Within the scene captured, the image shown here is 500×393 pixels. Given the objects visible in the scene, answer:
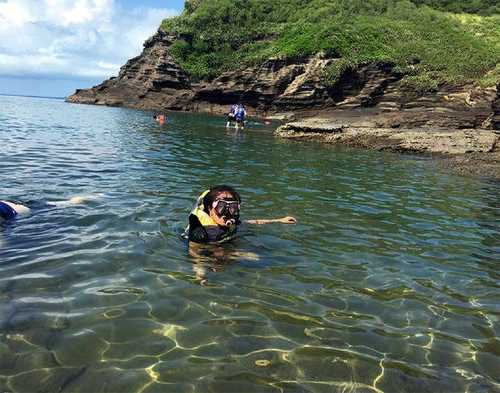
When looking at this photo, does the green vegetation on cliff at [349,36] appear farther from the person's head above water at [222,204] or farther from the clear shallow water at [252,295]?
the person's head above water at [222,204]

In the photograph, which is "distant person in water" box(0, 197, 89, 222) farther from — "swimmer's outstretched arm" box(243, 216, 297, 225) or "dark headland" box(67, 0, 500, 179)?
"dark headland" box(67, 0, 500, 179)

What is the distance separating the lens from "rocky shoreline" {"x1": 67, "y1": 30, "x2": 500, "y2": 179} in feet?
90.1

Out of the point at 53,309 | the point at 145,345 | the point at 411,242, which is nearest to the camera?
the point at 145,345

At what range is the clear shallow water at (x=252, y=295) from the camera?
15.0 ft

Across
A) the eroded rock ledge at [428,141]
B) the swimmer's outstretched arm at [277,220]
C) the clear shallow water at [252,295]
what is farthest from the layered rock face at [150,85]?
the swimmer's outstretched arm at [277,220]

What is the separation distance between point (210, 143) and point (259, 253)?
1932 centimetres

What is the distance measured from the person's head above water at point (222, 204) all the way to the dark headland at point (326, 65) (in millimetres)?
23879

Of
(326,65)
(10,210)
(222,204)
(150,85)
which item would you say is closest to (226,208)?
(222,204)

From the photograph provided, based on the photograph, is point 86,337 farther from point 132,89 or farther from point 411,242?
point 132,89

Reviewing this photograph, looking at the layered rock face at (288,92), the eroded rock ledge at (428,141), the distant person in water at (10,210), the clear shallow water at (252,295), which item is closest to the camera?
the clear shallow water at (252,295)

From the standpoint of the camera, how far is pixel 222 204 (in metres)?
7.54

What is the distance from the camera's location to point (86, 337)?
16.5 feet

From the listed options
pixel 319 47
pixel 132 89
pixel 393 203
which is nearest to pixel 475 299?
pixel 393 203

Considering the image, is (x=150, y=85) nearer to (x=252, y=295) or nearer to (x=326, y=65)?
(x=326, y=65)
